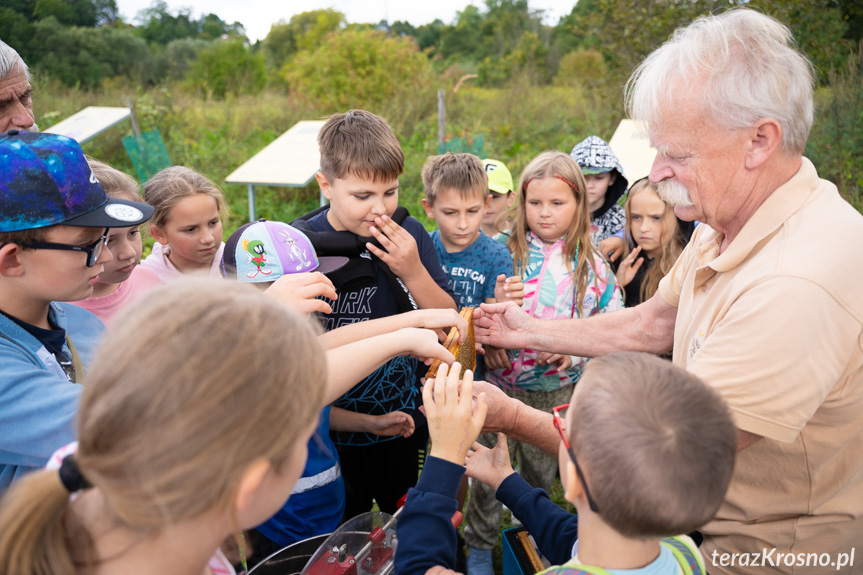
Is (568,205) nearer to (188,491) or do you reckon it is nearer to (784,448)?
(784,448)

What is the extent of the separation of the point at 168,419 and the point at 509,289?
266cm

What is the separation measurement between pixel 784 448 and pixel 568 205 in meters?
2.33

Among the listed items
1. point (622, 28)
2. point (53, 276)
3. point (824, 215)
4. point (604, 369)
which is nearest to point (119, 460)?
point (53, 276)

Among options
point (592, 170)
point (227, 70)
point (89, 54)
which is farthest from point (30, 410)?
point (227, 70)

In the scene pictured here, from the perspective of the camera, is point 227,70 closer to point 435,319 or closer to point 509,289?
point 509,289

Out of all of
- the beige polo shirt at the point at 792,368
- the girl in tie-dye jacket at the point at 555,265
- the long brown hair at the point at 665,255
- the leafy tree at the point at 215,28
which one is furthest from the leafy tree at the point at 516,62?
the beige polo shirt at the point at 792,368

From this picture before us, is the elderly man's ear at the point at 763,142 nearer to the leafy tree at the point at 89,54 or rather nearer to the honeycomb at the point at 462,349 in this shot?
the honeycomb at the point at 462,349

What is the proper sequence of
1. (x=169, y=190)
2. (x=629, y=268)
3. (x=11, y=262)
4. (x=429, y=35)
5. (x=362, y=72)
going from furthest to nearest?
(x=429, y=35) < (x=362, y=72) < (x=629, y=268) < (x=169, y=190) < (x=11, y=262)

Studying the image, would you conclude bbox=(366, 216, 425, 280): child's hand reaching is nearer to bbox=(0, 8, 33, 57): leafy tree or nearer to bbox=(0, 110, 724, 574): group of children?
bbox=(0, 110, 724, 574): group of children

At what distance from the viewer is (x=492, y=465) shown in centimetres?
204

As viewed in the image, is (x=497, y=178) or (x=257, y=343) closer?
(x=257, y=343)

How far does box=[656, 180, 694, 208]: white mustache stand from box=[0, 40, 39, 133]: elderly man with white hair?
295cm

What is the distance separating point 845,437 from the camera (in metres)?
1.92

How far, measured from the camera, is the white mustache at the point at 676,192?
2236 mm
